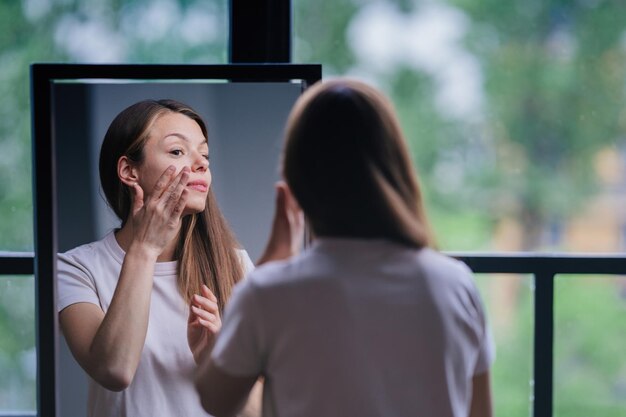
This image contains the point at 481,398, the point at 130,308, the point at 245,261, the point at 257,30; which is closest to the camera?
the point at 481,398

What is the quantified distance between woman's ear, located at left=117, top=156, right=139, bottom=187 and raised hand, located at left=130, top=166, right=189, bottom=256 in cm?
2

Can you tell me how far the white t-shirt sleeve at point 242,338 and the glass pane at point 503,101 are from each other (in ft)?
4.04

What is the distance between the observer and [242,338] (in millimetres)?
1081

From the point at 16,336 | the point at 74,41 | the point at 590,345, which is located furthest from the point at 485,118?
the point at 16,336

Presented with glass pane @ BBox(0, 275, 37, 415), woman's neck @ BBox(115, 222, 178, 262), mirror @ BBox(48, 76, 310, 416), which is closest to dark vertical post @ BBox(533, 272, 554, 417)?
mirror @ BBox(48, 76, 310, 416)

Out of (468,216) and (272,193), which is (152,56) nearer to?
(272,193)

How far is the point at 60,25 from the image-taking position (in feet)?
7.09

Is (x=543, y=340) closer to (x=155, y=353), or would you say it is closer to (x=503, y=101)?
(x=503, y=101)

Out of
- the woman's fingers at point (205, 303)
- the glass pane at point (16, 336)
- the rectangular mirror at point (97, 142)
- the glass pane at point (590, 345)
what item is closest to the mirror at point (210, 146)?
the rectangular mirror at point (97, 142)

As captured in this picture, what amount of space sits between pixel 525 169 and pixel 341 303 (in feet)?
4.32

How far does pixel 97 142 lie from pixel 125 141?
0.27ft

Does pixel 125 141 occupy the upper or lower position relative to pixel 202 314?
upper

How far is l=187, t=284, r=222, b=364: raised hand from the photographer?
1743mm

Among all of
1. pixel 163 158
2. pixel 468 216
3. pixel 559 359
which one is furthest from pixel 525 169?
pixel 163 158
